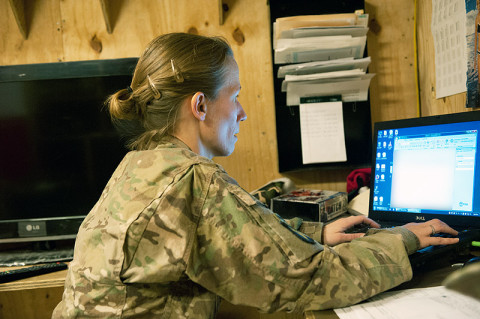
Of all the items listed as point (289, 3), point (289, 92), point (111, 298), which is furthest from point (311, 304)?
point (289, 3)

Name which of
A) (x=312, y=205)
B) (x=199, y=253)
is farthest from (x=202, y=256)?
(x=312, y=205)

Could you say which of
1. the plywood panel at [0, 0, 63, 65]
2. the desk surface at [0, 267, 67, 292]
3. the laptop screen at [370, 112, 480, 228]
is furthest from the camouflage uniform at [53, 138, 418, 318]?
the plywood panel at [0, 0, 63, 65]

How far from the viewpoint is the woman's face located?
93cm

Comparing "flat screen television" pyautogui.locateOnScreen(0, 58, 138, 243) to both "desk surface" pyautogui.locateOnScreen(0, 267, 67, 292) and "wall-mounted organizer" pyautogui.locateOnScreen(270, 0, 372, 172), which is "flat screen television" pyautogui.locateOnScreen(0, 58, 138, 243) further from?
"wall-mounted organizer" pyautogui.locateOnScreen(270, 0, 372, 172)

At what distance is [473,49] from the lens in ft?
3.56

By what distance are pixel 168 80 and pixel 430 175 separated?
72 centimetres

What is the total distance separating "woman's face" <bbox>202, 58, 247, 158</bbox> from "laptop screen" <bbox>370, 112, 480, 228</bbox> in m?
0.50

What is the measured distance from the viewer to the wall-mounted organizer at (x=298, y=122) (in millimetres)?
1535

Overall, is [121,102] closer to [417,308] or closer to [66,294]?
[66,294]

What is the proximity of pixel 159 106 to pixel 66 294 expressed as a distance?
1.44 ft

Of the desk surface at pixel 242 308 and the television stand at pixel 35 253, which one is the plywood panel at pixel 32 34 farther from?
the desk surface at pixel 242 308

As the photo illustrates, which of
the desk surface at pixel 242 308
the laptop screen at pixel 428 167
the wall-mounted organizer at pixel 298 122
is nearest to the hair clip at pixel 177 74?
the desk surface at pixel 242 308

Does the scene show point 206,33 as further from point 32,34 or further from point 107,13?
point 32,34

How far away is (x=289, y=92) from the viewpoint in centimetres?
153
